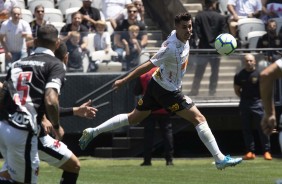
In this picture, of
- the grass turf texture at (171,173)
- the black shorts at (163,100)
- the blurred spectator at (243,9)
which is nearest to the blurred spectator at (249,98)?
the grass turf texture at (171,173)

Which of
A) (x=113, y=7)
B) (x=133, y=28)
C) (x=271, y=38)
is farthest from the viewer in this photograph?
(x=113, y=7)

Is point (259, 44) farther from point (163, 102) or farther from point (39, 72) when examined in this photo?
point (39, 72)

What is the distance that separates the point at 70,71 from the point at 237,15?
15.8ft

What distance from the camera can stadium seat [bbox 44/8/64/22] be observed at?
2352 cm

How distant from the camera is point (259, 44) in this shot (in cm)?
2295

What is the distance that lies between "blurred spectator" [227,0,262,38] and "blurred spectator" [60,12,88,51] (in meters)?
3.93

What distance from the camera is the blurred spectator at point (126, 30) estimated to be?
21.7 meters

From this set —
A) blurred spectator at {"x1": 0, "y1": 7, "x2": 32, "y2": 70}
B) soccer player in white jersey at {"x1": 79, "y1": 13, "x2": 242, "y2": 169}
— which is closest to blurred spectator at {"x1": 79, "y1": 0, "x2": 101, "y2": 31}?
blurred spectator at {"x1": 0, "y1": 7, "x2": 32, "y2": 70}

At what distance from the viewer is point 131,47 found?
21734 millimetres

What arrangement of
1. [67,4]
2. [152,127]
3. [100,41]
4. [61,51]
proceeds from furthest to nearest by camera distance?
1. [67,4]
2. [100,41]
3. [152,127]
4. [61,51]

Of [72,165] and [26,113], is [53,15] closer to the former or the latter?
[72,165]

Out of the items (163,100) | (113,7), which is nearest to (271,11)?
(113,7)

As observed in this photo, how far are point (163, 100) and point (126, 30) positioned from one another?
7.99 m

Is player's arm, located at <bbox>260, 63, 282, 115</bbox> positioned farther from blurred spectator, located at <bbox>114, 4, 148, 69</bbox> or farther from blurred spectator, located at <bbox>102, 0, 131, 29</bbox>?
blurred spectator, located at <bbox>102, 0, 131, 29</bbox>
